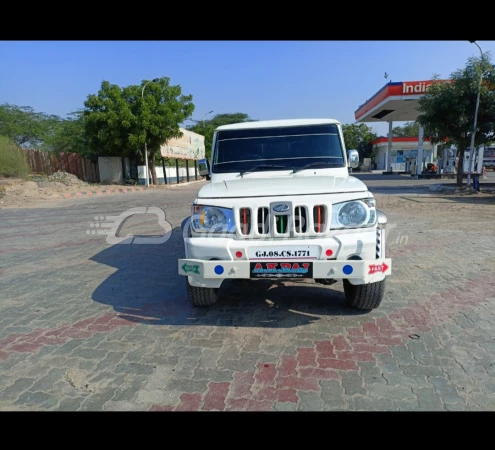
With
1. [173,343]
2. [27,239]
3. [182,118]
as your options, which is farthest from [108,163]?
[173,343]

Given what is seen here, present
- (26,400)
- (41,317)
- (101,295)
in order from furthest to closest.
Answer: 1. (101,295)
2. (41,317)
3. (26,400)

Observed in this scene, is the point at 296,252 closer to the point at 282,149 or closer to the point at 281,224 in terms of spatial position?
the point at 281,224

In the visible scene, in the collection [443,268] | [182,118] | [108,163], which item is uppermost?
[182,118]

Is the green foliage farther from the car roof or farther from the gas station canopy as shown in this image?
the gas station canopy

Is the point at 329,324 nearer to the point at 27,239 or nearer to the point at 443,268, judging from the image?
the point at 443,268

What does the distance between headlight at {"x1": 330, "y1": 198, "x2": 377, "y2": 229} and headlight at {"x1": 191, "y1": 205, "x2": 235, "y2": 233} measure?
0.95 m

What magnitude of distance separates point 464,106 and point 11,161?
24.7 m

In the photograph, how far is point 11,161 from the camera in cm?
2134

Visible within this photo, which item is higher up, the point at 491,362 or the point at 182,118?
the point at 182,118

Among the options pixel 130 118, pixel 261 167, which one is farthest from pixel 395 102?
pixel 261 167

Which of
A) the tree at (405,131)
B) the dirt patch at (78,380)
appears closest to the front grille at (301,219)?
the dirt patch at (78,380)

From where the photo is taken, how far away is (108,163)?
27.4 metres
